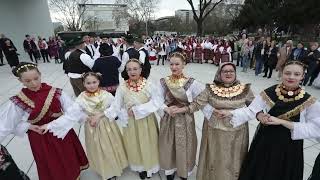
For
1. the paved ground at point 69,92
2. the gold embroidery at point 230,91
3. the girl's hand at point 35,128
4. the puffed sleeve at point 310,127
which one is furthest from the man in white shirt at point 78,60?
the puffed sleeve at point 310,127

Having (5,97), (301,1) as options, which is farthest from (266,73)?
(301,1)

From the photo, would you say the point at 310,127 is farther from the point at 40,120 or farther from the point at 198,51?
the point at 198,51

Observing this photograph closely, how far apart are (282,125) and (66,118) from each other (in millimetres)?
2163

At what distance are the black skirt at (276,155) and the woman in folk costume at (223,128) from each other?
0.58 feet

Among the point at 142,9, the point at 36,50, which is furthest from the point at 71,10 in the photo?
the point at 36,50

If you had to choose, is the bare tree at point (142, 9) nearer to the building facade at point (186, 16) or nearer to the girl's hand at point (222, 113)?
the building facade at point (186, 16)

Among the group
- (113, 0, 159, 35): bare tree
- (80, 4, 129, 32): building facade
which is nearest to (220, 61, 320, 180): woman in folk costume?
(113, 0, 159, 35): bare tree

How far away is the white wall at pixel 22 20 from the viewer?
15471 millimetres

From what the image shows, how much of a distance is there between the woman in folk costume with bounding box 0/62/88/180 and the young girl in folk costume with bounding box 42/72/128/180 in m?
0.13

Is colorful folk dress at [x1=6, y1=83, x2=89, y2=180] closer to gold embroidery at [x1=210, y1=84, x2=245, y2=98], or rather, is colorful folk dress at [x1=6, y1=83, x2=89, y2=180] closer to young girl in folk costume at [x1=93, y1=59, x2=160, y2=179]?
young girl in folk costume at [x1=93, y1=59, x2=160, y2=179]

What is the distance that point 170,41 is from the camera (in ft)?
48.9

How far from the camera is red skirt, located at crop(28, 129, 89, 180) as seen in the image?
270cm

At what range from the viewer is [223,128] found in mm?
2617

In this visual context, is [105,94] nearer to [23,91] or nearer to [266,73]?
[23,91]
